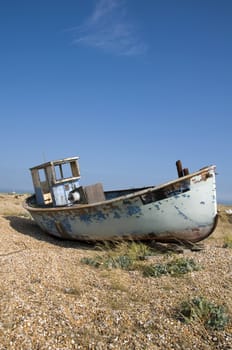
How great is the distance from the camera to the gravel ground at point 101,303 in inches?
132

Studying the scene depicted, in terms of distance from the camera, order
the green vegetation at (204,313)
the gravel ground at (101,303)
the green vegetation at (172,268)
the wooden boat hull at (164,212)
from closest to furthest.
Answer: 1. the gravel ground at (101,303)
2. the green vegetation at (204,313)
3. the green vegetation at (172,268)
4. the wooden boat hull at (164,212)

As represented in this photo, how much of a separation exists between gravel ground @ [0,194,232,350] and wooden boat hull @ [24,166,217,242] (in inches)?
23.9

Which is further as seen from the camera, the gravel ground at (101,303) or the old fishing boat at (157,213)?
the old fishing boat at (157,213)

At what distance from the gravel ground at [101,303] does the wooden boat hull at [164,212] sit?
61cm

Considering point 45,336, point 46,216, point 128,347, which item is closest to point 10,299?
point 45,336

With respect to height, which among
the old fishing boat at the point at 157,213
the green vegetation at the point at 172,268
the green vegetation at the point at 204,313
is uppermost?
the old fishing boat at the point at 157,213

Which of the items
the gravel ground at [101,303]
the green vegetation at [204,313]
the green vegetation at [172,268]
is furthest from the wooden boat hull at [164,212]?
the green vegetation at [204,313]

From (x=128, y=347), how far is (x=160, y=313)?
0.85 m

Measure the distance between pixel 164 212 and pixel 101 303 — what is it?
3346 millimetres

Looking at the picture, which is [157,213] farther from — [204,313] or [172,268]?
[204,313]

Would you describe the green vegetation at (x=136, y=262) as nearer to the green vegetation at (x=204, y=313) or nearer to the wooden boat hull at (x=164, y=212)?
the wooden boat hull at (x=164, y=212)

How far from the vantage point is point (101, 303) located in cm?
433

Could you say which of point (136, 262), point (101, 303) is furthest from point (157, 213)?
point (101, 303)

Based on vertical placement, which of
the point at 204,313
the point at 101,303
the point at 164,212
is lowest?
the point at 204,313
